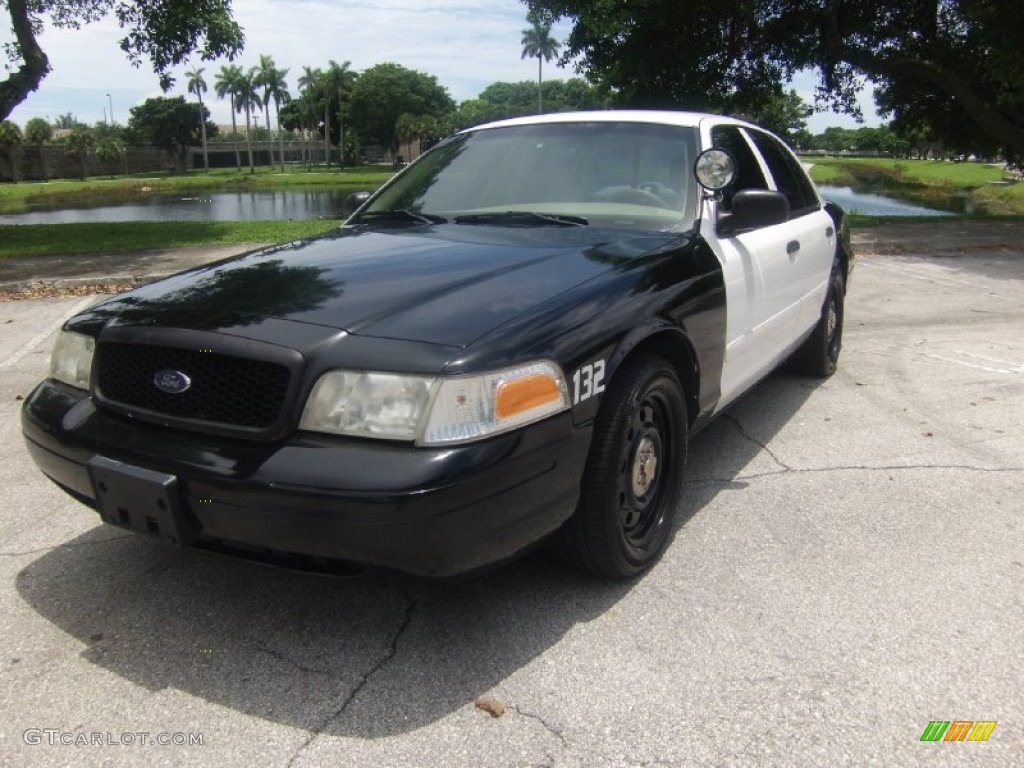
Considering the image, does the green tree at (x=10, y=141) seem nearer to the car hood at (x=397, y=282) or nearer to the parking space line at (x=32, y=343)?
the parking space line at (x=32, y=343)

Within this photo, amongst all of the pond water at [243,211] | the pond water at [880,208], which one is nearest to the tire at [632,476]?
the pond water at [880,208]

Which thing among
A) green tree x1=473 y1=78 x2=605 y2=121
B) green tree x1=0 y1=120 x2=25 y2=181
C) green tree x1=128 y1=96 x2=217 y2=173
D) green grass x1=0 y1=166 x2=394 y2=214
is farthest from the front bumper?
green tree x1=473 y1=78 x2=605 y2=121

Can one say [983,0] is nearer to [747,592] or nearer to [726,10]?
[726,10]

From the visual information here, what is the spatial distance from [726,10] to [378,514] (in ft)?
59.9

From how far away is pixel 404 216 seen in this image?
3803 mm

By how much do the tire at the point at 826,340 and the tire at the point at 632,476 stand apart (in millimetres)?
2593

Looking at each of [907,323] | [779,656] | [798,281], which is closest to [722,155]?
[798,281]

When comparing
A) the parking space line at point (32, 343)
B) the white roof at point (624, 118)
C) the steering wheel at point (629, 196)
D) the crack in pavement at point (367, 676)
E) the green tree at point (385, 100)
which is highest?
the green tree at point (385, 100)

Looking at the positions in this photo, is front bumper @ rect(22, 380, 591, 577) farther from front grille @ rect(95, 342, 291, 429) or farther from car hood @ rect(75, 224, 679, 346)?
car hood @ rect(75, 224, 679, 346)

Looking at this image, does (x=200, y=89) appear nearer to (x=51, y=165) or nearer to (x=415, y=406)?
(x=51, y=165)

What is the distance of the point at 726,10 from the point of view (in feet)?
57.4

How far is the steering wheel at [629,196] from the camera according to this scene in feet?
11.5

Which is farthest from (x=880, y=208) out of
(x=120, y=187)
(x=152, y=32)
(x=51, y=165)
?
(x=51, y=165)

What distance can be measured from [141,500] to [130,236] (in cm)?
1386
